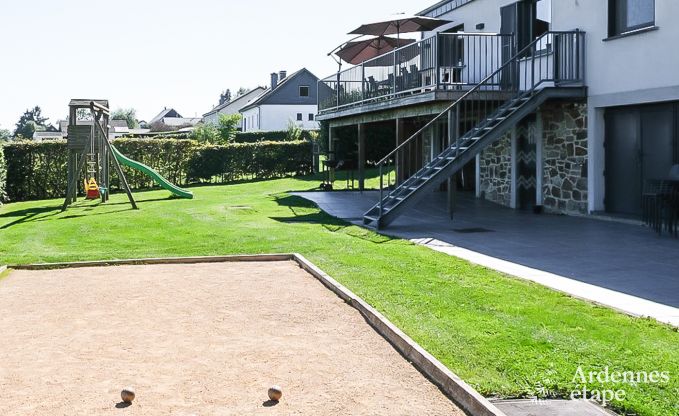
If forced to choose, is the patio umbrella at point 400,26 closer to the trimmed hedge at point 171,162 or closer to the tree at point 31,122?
the trimmed hedge at point 171,162

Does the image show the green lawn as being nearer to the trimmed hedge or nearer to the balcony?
the balcony

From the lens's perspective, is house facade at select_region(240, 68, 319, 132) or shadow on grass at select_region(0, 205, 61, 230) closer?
shadow on grass at select_region(0, 205, 61, 230)

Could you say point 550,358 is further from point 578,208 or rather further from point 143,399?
point 578,208

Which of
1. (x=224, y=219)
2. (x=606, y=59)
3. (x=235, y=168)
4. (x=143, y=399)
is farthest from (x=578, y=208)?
(x=235, y=168)

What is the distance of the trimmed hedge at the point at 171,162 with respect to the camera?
25891 mm

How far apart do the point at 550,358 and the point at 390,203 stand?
9.94m

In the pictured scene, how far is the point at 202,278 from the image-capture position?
1032 centimetres

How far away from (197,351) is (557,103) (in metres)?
12.3

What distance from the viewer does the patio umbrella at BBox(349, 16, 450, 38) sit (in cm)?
2067

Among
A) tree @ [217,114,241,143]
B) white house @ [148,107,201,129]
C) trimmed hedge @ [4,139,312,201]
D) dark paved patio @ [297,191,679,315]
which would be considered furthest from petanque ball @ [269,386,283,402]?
white house @ [148,107,201,129]

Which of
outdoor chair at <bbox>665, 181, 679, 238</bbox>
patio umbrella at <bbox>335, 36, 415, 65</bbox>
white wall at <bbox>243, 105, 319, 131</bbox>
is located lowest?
outdoor chair at <bbox>665, 181, 679, 238</bbox>

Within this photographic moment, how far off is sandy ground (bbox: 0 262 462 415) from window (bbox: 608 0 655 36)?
8.39 meters

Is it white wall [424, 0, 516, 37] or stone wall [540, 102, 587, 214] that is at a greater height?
white wall [424, 0, 516, 37]

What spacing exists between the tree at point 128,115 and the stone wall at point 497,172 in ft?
380
